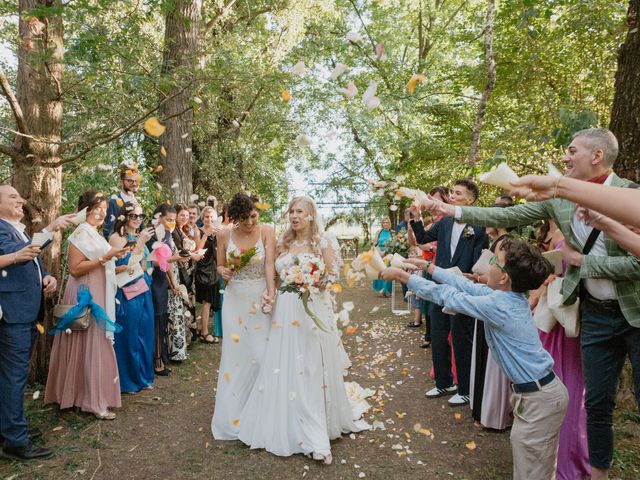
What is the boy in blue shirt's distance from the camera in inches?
118

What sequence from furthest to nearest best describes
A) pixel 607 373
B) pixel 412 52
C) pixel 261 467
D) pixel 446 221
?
pixel 412 52, pixel 446 221, pixel 261 467, pixel 607 373

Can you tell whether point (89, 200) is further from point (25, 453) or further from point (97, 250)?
point (25, 453)

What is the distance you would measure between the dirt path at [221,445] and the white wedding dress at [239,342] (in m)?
0.25

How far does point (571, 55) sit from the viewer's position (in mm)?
9531

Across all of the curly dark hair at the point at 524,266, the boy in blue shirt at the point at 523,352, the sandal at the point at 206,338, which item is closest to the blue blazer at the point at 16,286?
the boy in blue shirt at the point at 523,352

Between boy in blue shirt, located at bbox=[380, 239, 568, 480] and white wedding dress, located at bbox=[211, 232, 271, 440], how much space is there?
208cm

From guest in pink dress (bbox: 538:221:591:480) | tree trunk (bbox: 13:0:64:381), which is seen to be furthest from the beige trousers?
tree trunk (bbox: 13:0:64:381)

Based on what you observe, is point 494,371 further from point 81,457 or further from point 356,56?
point 356,56

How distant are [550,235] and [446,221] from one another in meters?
1.34

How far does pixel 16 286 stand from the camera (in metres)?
3.99

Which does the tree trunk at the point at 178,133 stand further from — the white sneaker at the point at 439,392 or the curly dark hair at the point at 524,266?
the curly dark hair at the point at 524,266

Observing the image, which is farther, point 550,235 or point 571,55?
point 571,55

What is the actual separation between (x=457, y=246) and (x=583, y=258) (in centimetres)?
228

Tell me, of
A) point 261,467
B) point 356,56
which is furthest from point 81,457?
point 356,56
